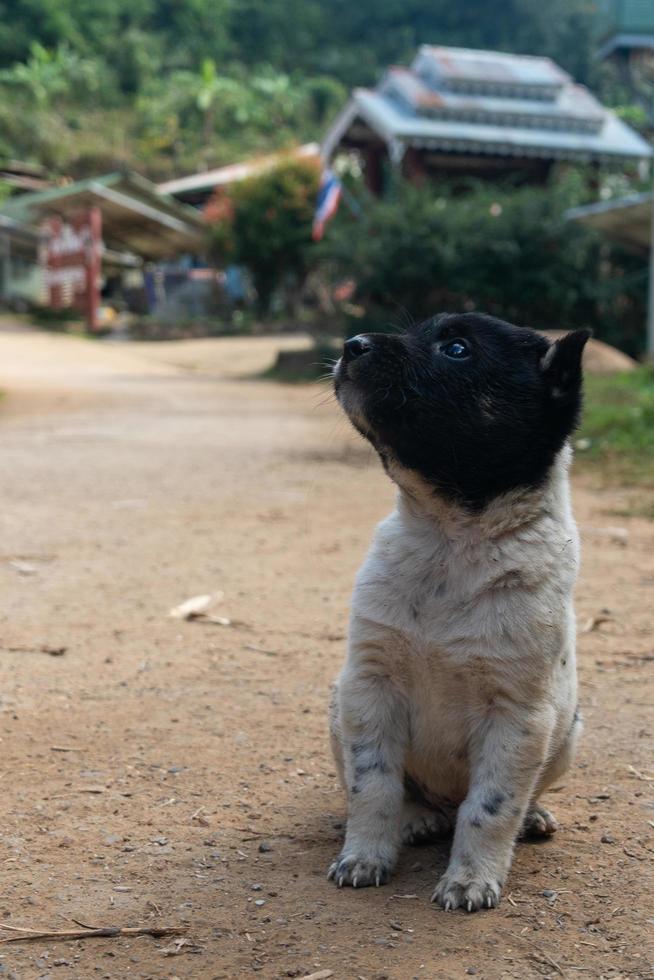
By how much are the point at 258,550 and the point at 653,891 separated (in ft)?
13.9

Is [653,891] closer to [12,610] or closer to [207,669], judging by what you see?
[207,669]

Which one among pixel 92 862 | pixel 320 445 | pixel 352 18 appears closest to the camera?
pixel 92 862

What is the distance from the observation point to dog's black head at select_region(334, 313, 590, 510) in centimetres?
291

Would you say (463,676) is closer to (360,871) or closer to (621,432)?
(360,871)

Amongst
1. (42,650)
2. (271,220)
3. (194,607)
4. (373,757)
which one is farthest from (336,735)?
(271,220)

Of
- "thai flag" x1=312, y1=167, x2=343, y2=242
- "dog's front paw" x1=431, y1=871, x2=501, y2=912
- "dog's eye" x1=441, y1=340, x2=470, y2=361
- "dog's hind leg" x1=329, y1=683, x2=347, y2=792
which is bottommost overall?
"thai flag" x1=312, y1=167, x2=343, y2=242

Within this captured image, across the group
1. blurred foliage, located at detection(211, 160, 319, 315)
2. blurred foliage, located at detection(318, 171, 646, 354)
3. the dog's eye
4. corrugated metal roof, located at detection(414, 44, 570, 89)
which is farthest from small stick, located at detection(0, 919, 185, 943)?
blurred foliage, located at detection(211, 160, 319, 315)

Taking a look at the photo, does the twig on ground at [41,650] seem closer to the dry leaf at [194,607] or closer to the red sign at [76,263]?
the dry leaf at [194,607]

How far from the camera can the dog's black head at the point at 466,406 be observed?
9.54 feet

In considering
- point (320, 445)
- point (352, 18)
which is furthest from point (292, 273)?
point (352, 18)

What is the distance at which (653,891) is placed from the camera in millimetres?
2816

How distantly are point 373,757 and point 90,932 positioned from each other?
80 cm

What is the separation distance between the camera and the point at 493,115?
24.4 meters

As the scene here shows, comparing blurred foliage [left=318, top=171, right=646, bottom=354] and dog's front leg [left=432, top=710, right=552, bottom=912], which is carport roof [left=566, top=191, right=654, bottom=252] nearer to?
blurred foliage [left=318, top=171, right=646, bottom=354]
